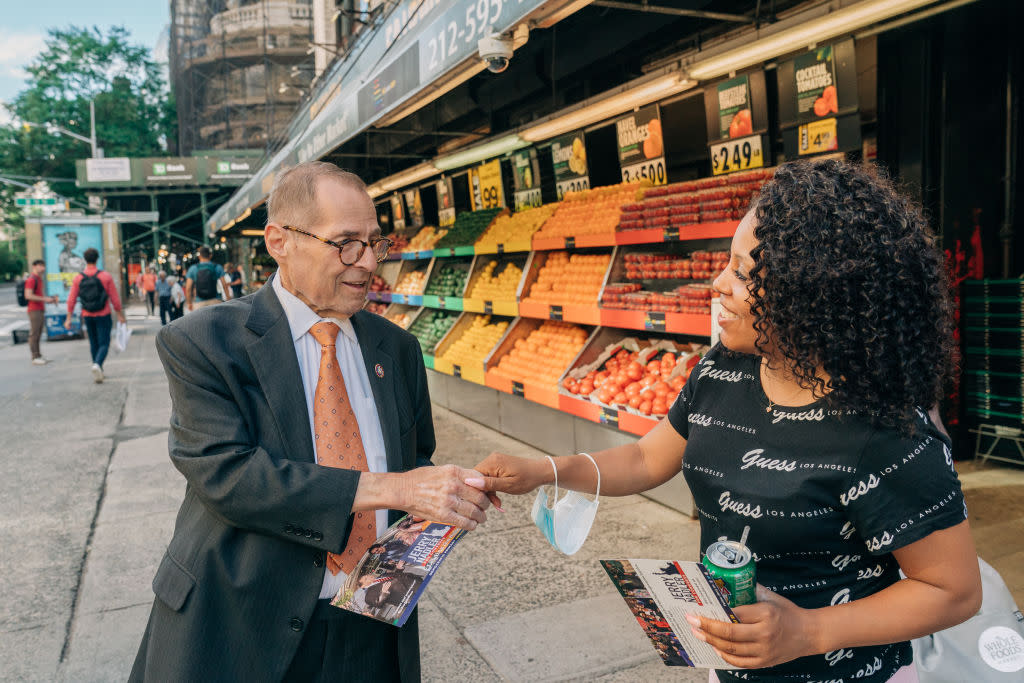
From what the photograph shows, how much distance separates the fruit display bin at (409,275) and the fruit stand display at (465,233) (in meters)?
0.67

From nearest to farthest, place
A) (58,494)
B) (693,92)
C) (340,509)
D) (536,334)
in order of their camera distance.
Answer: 1. (340,509)
2. (58,494)
3. (693,92)
4. (536,334)

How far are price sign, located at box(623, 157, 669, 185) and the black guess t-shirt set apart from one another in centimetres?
481

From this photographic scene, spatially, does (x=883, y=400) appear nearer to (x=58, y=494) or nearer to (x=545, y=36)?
(x=58, y=494)

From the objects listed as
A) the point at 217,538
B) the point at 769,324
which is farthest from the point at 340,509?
the point at 769,324

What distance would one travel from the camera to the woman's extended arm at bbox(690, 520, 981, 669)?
1.18m

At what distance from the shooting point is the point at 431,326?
30.2 ft

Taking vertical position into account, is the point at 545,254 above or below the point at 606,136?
below

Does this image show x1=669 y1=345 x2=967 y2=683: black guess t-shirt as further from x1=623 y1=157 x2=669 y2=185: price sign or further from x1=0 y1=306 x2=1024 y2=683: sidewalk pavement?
x1=623 y1=157 x2=669 y2=185: price sign

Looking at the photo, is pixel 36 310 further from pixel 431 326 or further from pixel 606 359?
pixel 606 359

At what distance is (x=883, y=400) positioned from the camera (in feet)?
4.05

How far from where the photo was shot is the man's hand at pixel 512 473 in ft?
5.62

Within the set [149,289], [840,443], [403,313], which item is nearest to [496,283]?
[403,313]

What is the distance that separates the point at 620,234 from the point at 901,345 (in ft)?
14.0

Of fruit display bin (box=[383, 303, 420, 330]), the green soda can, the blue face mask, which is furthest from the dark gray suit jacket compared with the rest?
fruit display bin (box=[383, 303, 420, 330])
